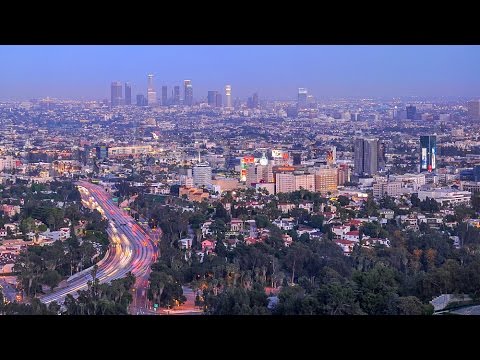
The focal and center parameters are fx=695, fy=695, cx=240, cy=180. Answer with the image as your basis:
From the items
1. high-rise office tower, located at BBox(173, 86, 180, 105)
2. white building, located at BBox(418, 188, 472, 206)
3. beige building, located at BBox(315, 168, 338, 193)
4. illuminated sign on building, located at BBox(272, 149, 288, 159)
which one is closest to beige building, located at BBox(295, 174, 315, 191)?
beige building, located at BBox(315, 168, 338, 193)

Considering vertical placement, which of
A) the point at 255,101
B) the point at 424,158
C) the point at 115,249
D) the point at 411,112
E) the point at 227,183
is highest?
the point at 255,101

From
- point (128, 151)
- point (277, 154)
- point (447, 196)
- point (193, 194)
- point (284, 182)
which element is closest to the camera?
point (447, 196)

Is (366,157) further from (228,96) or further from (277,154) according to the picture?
(228,96)

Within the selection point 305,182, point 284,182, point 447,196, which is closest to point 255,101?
point 284,182

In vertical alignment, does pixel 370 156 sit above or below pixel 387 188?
above

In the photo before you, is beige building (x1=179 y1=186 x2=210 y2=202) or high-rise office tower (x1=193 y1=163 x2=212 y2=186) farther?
high-rise office tower (x1=193 y1=163 x2=212 y2=186)

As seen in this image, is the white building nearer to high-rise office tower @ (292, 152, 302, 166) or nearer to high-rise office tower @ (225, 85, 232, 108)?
high-rise office tower @ (292, 152, 302, 166)
